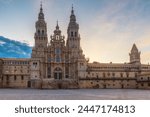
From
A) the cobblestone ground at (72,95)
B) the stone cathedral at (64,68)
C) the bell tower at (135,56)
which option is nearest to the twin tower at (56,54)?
the stone cathedral at (64,68)

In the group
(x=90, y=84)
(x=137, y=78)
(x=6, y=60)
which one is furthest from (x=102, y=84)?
(x=6, y=60)

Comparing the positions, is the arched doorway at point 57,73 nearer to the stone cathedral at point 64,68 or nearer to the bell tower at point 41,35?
the stone cathedral at point 64,68

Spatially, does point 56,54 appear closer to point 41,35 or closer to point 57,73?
point 57,73

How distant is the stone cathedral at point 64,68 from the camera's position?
9519 centimetres

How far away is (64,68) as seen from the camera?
101 meters

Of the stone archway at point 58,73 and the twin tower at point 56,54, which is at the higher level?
the twin tower at point 56,54

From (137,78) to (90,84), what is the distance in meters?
16.3

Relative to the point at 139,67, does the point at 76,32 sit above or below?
above

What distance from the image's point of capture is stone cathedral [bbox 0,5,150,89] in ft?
312

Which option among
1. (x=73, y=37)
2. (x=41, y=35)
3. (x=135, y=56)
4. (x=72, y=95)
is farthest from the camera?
(x=135, y=56)

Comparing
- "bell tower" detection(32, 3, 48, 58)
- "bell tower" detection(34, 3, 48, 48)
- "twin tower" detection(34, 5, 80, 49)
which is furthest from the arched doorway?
"bell tower" detection(34, 3, 48, 48)

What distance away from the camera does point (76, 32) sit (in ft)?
346

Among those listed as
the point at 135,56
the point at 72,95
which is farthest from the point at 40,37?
the point at 72,95

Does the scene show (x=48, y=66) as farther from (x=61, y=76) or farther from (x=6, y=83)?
(x=6, y=83)
